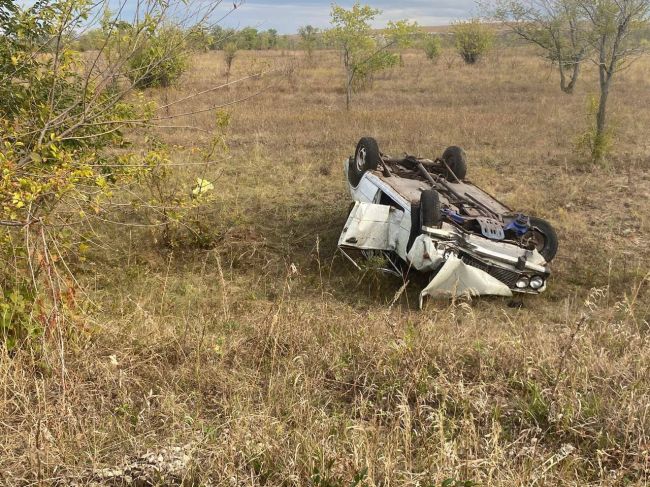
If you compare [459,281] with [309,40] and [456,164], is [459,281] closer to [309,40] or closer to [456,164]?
[456,164]

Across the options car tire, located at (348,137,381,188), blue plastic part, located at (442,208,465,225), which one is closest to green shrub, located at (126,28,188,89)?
blue plastic part, located at (442,208,465,225)

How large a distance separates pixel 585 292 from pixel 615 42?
7.06 meters

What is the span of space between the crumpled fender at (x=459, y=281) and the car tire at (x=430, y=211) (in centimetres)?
46

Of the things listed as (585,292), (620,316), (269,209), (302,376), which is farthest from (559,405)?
(269,209)

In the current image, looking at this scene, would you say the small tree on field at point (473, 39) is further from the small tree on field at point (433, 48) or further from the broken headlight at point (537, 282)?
the broken headlight at point (537, 282)

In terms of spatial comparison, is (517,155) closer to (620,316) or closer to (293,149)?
(293,149)

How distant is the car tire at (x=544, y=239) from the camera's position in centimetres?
646

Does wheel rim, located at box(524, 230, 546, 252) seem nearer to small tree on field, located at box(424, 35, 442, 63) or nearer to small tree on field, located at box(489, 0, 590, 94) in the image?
small tree on field, located at box(489, 0, 590, 94)

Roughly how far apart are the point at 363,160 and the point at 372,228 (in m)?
1.74

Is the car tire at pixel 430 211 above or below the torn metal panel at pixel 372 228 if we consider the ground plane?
above

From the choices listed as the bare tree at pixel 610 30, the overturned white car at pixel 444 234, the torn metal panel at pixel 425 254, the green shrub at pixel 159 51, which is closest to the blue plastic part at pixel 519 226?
the overturned white car at pixel 444 234

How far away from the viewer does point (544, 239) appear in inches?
258

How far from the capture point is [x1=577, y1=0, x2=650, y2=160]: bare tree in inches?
414

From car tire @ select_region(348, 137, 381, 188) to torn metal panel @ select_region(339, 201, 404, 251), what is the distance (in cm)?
128
